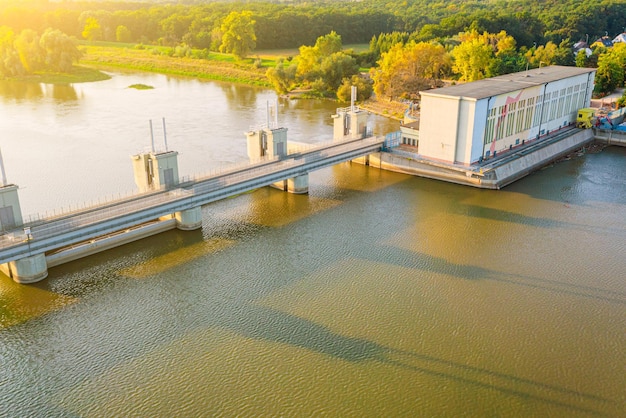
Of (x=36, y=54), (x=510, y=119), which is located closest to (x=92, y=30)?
(x=36, y=54)

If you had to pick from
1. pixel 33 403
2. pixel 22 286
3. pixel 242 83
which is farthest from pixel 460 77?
pixel 33 403

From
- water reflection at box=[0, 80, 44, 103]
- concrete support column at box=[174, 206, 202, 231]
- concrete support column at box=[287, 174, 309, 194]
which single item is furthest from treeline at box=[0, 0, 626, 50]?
concrete support column at box=[174, 206, 202, 231]

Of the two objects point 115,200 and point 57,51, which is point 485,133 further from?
point 57,51

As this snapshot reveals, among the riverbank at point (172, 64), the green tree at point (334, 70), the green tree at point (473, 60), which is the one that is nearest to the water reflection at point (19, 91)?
the riverbank at point (172, 64)

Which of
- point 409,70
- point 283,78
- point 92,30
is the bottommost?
point 283,78

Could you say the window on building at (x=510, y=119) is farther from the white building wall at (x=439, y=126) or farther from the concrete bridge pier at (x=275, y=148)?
the concrete bridge pier at (x=275, y=148)

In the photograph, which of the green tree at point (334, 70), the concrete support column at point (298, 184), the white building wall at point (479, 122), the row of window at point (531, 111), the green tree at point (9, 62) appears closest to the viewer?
the concrete support column at point (298, 184)

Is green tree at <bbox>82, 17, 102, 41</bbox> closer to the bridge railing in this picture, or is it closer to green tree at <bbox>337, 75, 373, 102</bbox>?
green tree at <bbox>337, 75, 373, 102</bbox>
